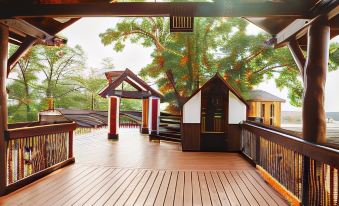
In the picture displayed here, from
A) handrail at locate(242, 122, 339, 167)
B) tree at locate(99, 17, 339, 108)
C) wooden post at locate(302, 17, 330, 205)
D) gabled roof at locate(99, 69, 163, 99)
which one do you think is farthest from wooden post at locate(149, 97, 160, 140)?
wooden post at locate(302, 17, 330, 205)

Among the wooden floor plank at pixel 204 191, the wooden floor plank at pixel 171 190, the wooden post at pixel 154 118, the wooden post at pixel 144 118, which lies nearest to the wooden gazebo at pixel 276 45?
the wooden floor plank at pixel 204 191

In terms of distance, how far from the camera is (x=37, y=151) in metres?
5.73

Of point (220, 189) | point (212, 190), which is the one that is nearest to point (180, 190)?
point (212, 190)

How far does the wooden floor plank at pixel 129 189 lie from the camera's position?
4.35m

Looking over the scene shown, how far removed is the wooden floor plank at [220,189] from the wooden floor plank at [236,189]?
20cm

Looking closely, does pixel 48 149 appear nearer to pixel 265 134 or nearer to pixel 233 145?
pixel 265 134

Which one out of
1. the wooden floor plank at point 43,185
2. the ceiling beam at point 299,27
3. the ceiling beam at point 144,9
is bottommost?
the wooden floor plank at point 43,185

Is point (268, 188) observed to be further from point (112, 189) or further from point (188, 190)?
point (112, 189)

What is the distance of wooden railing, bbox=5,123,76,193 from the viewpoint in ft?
16.2

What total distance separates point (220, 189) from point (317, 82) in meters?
2.38

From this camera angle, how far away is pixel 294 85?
16.9 meters

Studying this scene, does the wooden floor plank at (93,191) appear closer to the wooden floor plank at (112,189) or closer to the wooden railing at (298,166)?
the wooden floor plank at (112,189)

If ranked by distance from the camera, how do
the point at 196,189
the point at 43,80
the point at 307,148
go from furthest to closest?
the point at 43,80
the point at 196,189
the point at 307,148

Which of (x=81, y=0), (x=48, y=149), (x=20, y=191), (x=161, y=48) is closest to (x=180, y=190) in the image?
(x=20, y=191)
